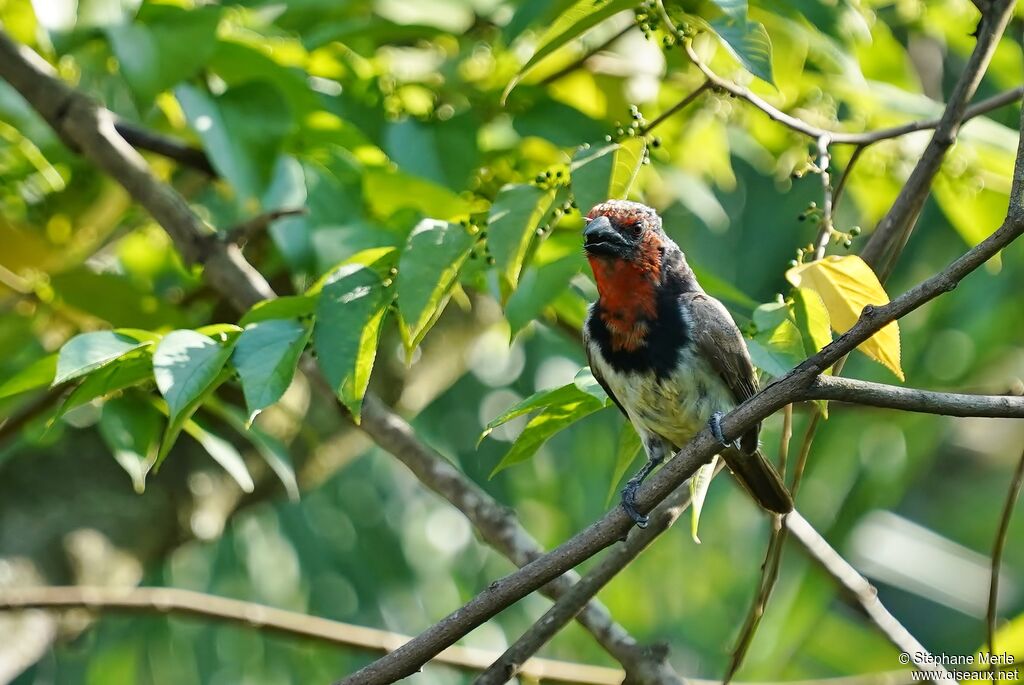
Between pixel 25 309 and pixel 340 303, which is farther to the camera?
pixel 25 309

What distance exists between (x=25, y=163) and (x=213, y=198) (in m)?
0.75

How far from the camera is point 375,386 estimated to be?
420 cm

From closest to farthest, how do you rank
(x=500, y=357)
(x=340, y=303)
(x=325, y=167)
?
(x=340, y=303)
(x=325, y=167)
(x=500, y=357)

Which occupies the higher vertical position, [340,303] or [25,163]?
[340,303]

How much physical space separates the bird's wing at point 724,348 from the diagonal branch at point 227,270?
614 millimetres

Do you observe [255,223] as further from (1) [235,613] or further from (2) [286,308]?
(1) [235,613]

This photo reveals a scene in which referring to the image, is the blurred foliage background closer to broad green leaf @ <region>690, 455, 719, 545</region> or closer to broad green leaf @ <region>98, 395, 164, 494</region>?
broad green leaf @ <region>98, 395, 164, 494</region>

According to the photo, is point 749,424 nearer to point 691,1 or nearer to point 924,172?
point 924,172

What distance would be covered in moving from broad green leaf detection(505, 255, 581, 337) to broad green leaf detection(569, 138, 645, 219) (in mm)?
243

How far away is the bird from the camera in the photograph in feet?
10.6

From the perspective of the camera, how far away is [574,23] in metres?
2.65

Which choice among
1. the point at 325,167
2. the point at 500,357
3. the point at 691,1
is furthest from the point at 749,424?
the point at 500,357

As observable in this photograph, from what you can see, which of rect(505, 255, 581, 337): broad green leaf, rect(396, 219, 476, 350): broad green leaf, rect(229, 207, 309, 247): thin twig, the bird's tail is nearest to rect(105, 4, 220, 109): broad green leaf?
rect(229, 207, 309, 247): thin twig

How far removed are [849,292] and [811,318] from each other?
14cm
